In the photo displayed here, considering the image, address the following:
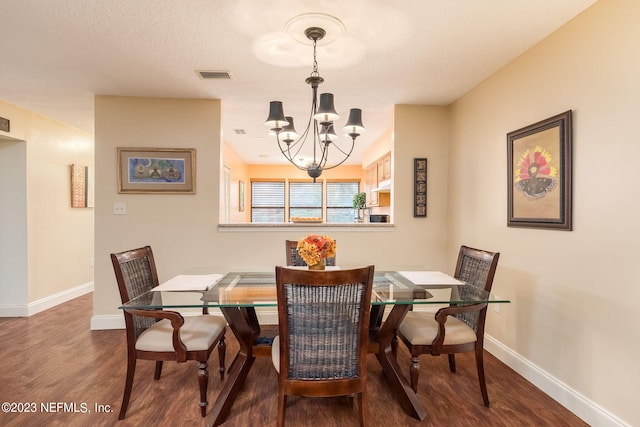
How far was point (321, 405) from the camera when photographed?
2082mm

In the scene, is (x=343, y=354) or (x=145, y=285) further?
(x=145, y=285)

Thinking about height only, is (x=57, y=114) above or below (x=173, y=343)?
above

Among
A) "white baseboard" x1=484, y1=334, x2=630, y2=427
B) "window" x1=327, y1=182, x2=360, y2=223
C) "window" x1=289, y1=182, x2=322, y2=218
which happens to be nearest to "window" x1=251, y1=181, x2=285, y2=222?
"window" x1=289, y1=182, x2=322, y2=218

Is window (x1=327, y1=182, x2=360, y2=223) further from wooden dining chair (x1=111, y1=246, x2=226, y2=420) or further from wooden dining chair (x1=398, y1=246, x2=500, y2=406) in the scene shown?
wooden dining chair (x1=111, y1=246, x2=226, y2=420)

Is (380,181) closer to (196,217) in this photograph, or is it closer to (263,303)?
(196,217)

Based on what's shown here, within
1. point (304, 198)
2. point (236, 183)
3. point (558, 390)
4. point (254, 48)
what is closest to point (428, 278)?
point (558, 390)

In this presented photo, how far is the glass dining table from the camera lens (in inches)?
71.9

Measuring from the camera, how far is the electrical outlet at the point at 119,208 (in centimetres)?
344

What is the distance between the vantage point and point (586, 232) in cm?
196

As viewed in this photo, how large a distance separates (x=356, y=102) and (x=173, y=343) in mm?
2839

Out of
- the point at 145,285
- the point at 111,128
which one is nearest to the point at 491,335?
the point at 145,285

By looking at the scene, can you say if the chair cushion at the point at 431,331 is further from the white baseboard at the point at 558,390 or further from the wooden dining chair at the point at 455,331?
the white baseboard at the point at 558,390

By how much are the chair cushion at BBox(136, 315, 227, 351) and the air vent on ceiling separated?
202cm

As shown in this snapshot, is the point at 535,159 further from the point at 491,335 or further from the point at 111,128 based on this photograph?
the point at 111,128
